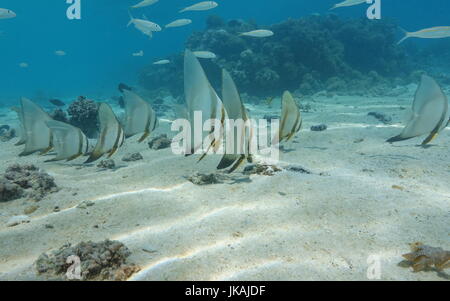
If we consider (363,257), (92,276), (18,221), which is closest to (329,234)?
(363,257)

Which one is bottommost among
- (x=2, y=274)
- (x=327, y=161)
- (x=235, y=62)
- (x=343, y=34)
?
(x=2, y=274)

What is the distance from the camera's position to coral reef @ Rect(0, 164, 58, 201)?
408 cm

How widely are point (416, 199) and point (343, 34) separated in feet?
78.9

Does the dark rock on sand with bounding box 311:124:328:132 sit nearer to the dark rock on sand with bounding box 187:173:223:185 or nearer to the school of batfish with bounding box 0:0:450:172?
the school of batfish with bounding box 0:0:450:172

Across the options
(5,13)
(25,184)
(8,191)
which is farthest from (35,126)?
(5,13)

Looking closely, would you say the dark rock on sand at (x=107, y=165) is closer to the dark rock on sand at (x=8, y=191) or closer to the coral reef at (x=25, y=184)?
the coral reef at (x=25, y=184)

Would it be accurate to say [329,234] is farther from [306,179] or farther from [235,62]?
[235,62]

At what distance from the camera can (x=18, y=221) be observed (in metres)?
3.42

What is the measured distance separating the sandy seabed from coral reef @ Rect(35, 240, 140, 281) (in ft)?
0.34

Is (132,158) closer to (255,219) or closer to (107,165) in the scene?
(107,165)

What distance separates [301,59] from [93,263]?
19269mm

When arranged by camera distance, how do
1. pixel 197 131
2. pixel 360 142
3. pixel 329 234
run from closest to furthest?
pixel 197 131, pixel 329 234, pixel 360 142

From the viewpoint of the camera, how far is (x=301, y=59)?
19297mm

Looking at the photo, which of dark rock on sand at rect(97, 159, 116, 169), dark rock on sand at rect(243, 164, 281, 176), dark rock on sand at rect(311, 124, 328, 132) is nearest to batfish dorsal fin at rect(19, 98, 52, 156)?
dark rock on sand at rect(97, 159, 116, 169)
